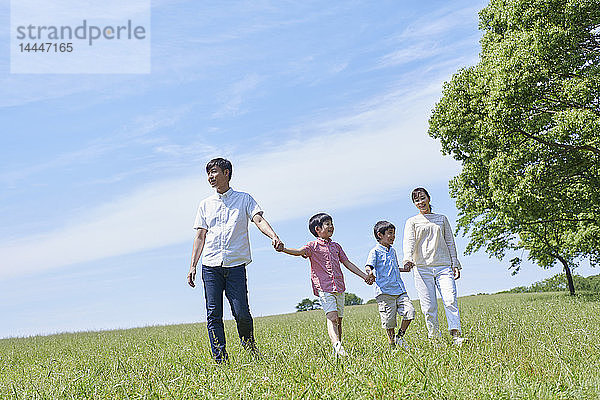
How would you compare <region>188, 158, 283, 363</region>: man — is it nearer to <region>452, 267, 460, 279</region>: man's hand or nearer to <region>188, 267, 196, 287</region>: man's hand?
<region>188, 267, 196, 287</region>: man's hand

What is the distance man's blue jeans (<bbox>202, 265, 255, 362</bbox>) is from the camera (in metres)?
7.50

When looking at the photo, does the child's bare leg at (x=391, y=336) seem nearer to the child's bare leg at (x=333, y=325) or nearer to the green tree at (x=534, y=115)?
the child's bare leg at (x=333, y=325)

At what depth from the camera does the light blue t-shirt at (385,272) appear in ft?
26.6

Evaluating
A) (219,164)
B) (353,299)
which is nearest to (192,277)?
(219,164)

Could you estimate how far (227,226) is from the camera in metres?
7.65

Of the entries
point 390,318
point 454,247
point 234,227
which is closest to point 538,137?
point 454,247

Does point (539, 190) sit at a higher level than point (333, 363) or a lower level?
higher

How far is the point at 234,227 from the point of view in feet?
24.9

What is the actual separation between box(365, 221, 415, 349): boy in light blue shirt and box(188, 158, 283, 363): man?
69.9 inches

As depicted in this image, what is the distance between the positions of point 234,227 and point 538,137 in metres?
14.2

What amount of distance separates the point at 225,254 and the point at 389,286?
2507 millimetres

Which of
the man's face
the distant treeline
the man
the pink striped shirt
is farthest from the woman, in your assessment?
the distant treeline

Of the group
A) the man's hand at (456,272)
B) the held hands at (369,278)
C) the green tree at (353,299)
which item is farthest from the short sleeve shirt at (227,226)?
the green tree at (353,299)

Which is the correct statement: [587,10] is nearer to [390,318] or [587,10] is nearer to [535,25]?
[535,25]
